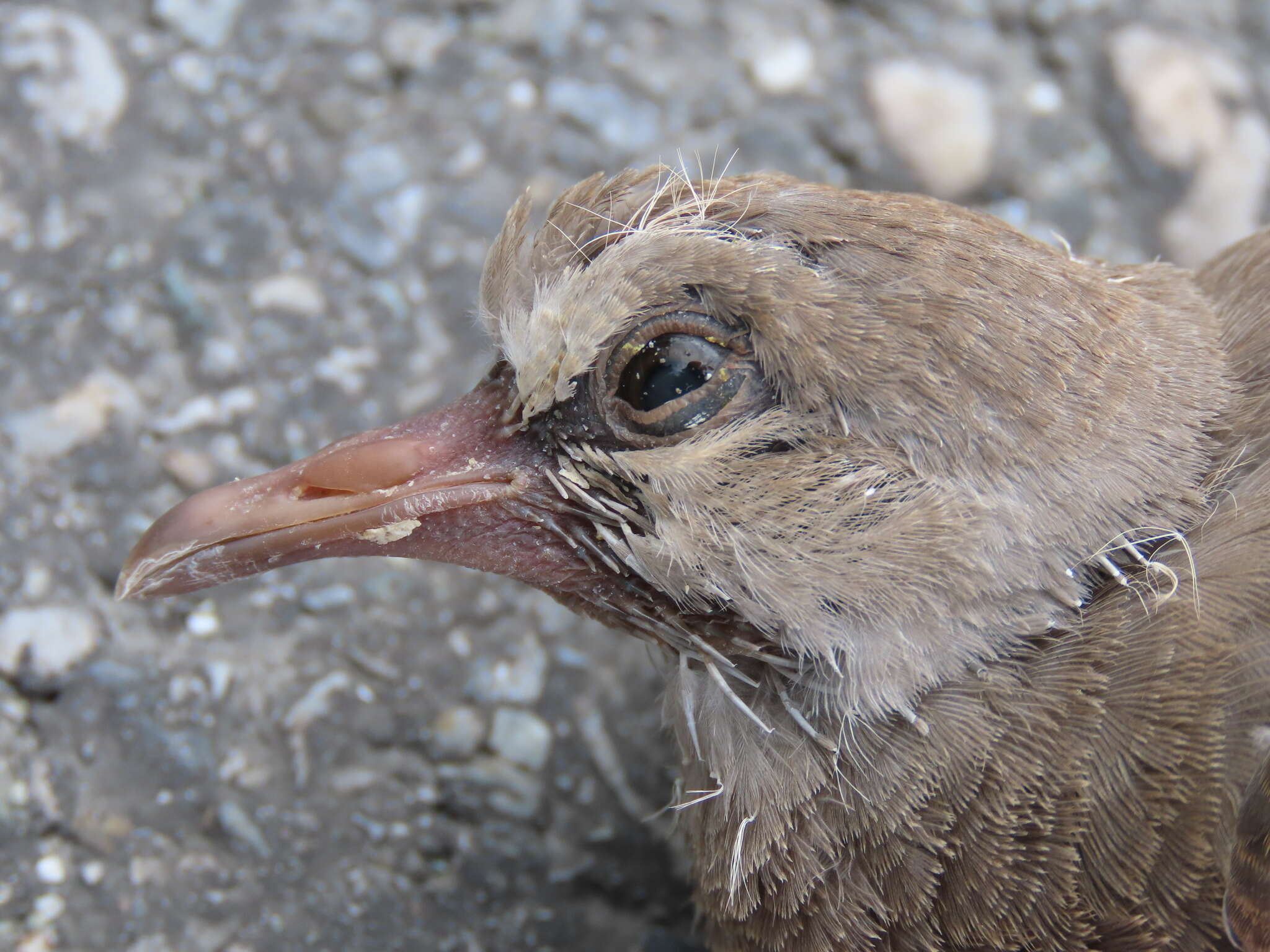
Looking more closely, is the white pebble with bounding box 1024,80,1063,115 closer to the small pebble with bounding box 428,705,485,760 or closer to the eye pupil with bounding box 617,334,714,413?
the eye pupil with bounding box 617,334,714,413

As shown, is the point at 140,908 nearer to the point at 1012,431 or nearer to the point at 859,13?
the point at 1012,431

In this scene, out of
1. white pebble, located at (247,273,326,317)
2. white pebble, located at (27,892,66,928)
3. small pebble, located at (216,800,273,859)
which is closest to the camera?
white pebble, located at (27,892,66,928)

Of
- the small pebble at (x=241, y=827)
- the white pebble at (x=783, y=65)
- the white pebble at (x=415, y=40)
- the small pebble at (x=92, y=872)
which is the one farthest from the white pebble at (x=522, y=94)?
the small pebble at (x=92, y=872)

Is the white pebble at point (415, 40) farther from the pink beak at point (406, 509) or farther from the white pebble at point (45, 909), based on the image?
the white pebble at point (45, 909)

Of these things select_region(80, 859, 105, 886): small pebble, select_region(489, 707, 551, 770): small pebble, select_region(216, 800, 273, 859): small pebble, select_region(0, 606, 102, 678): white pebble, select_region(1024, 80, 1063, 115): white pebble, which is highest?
select_region(1024, 80, 1063, 115): white pebble

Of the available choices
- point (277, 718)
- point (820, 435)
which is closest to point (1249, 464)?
point (820, 435)

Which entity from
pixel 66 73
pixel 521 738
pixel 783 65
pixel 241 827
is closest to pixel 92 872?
pixel 241 827

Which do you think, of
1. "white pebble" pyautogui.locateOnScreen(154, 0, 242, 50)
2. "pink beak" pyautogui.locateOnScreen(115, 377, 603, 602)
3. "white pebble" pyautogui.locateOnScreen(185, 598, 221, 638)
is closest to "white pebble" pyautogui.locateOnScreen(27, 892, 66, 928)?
"white pebble" pyautogui.locateOnScreen(185, 598, 221, 638)
